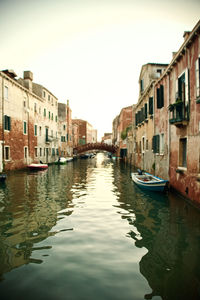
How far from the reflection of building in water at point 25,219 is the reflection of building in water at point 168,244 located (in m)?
2.39

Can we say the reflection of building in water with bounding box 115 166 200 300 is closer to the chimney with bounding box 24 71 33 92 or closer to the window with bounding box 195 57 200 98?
the window with bounding box 195 57 200 98

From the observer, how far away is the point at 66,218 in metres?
7.32

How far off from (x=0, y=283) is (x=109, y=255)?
2246 millimetres

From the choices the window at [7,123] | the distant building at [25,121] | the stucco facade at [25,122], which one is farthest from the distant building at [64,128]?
the window at [7,123]

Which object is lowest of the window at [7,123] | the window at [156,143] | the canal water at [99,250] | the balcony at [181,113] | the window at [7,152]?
the canal water at [99,250]

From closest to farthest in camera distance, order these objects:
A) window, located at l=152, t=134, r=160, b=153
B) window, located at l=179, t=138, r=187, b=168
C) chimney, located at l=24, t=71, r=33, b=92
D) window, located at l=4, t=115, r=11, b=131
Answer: window, located at l=179, t=138, r=187, b=168 → window, located at l=152, t=134, r=160, b=153 → window, located at l=4, t=115, r=11, b=131 → chimney, located at l=24, t=71, r=33, b=92

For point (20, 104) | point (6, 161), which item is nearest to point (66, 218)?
point (6, 161)

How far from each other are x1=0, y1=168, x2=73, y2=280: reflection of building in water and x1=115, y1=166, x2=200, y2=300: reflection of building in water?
2392 mm

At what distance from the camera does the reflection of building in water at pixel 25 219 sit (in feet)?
15.9

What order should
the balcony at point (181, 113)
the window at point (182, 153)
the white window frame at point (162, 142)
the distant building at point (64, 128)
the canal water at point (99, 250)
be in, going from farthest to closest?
the distant building at point (64, 128)
the white window frame at point (162, 142)
the window at point (182, 153)
the balcony at point (181, 113)
the canal water at point (99, 250)

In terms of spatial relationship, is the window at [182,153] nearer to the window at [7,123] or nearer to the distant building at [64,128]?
the window at [7,123]

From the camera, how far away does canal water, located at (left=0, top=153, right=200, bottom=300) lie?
3.68 metres

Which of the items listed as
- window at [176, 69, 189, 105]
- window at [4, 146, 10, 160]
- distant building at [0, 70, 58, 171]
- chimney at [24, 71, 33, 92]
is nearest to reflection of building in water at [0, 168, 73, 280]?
window at [176, 69, 189, 105]

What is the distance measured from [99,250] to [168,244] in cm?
177
